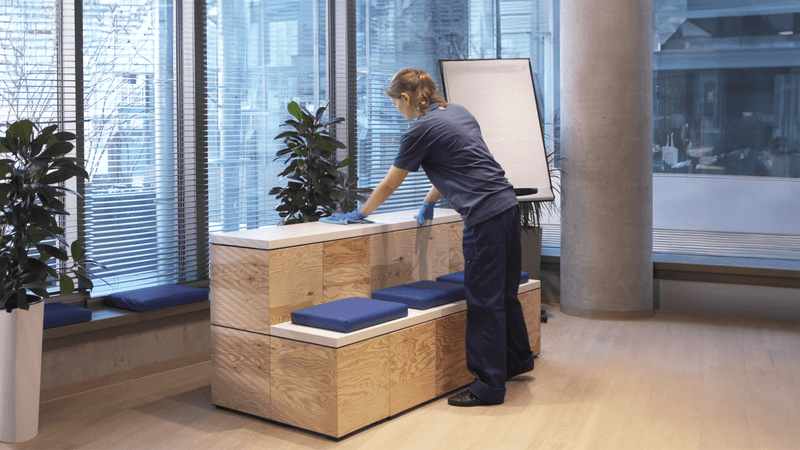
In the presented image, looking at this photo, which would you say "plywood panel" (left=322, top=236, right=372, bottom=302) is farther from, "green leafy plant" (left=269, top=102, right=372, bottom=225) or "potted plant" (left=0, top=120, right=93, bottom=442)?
"potted plant" (left=0, top=120, right=93, bottom=442)

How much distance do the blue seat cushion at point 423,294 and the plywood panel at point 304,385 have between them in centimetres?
64

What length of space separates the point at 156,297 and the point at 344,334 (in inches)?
52.8

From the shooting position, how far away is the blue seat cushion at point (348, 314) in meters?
3.18

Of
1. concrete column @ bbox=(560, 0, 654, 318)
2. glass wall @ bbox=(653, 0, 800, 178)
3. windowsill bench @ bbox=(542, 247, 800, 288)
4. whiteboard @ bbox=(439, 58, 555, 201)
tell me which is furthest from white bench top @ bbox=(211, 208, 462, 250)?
glass wall @ bbox=(653, 0, 800, 178)

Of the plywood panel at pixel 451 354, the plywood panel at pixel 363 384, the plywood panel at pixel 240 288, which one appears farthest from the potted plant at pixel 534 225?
the plywood panel at pixel 240 288

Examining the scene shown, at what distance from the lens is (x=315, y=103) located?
16.9 ft

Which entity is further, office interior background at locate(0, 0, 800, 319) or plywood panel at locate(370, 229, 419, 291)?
office interior background at locate(0, 0, 800, 319)

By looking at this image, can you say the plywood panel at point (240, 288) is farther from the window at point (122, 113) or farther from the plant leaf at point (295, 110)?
the plant leaf at point (295, 110)

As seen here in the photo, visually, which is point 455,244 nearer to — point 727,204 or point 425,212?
point 425,212

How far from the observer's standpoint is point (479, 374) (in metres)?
3.60

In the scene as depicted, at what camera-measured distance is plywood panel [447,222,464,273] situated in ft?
14.5

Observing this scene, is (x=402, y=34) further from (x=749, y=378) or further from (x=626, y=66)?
(x=749, y=378)

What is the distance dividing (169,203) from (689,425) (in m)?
2.89

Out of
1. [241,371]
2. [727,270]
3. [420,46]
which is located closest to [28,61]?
[241,371]
